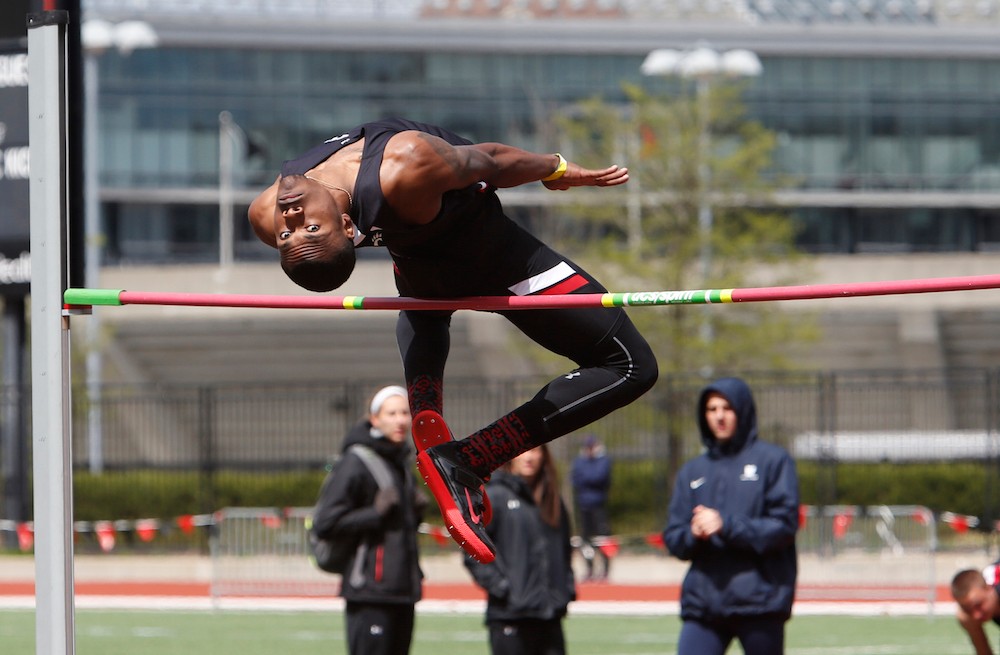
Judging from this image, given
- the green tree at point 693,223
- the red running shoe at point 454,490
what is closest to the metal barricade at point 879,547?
the green tree at point 693,223

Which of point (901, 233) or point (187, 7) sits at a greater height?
point (187, 7)

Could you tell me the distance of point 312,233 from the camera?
4.64 m

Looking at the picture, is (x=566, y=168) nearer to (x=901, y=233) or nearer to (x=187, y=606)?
(x=187, y=606)

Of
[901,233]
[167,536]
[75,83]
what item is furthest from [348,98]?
[75,83]

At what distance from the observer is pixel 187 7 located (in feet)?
123

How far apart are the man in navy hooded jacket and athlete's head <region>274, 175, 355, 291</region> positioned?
3.15 metres

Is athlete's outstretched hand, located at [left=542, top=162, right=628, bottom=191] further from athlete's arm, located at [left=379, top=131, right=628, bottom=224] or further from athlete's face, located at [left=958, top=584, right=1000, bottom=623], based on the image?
athlete's face, located at [left=958, top=584, right=1000, bottom=623]

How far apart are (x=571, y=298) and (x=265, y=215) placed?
0.95 meters

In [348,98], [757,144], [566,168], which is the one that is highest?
[348,98]

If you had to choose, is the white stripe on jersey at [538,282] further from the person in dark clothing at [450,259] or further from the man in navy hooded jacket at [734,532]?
the man in navy hooded jacket at [734,532]

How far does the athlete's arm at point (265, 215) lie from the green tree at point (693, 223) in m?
17.6

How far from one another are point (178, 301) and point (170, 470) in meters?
16.8

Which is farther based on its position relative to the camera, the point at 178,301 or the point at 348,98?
the point at 348,98

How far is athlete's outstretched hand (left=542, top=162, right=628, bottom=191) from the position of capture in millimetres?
5504
